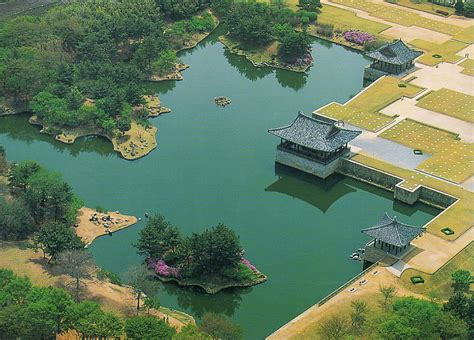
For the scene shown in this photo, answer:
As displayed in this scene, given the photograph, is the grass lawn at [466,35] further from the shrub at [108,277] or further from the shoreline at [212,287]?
the shrub at [108,277]

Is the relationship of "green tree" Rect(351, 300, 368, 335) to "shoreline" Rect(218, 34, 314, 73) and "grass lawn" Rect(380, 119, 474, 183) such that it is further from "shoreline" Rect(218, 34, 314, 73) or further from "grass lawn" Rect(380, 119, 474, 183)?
"shoreline" Rect(218, 34, 314, 73)

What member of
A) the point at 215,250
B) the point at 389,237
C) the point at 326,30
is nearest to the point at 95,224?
the point at 215,250

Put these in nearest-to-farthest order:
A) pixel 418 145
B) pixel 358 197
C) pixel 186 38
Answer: pixel 358 197, pixel 418 145, pixel 186 38

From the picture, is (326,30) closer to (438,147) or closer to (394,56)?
(394,56)

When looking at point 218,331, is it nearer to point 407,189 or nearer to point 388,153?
point 407,189

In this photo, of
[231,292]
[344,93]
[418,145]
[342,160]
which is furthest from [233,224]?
[344,93]

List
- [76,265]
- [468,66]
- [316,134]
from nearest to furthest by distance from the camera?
1. [76,265]
2. [316,134]
3. [468,66]

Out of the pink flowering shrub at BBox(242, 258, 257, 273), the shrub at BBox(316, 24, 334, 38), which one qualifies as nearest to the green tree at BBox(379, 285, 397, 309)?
the pink flowering shrub at BBox(242, 258, 257, 273)
